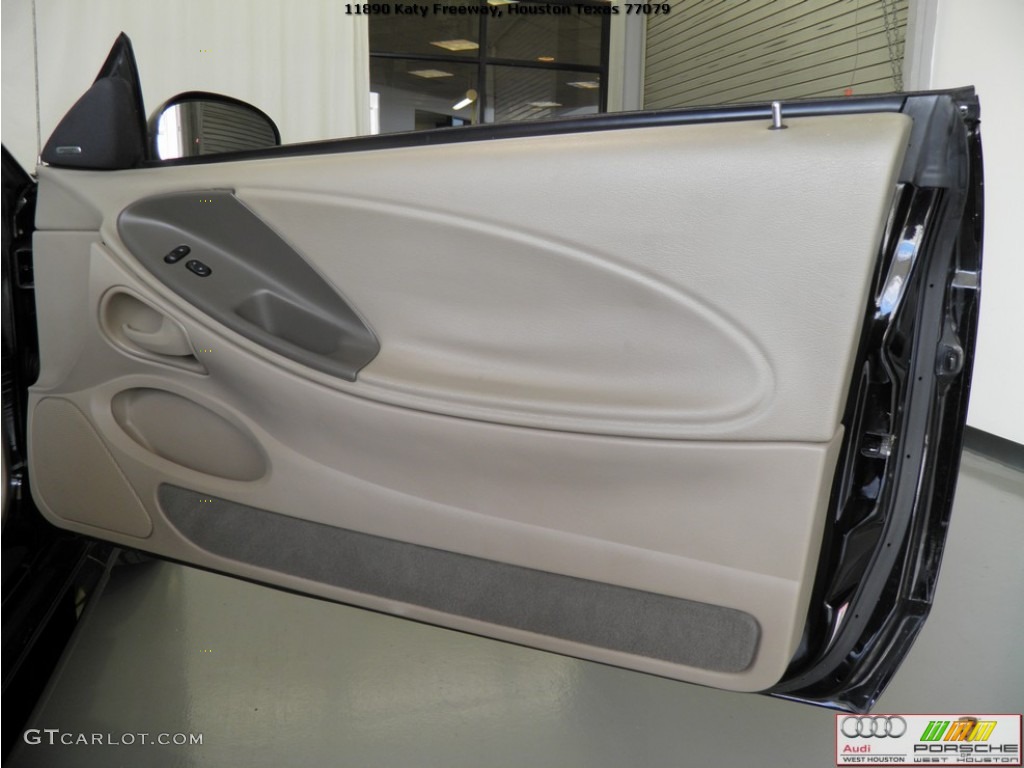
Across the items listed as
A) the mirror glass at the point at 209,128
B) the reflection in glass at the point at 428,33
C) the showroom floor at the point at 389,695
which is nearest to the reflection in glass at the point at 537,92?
the reflection in glass at the point at 428,33

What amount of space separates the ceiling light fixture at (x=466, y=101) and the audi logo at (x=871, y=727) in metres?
5.62

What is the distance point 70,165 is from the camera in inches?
48.0

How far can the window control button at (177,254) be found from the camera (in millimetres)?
1160

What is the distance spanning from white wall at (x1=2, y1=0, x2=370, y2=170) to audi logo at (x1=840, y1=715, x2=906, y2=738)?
4.35 meters

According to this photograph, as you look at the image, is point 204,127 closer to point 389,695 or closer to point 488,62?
point 389,695

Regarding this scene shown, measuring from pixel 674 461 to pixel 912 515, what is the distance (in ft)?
1.03

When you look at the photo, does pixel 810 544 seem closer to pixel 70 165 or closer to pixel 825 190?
pixel 825 190

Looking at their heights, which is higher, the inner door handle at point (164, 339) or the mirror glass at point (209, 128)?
the mirror glass at point (209, 128)

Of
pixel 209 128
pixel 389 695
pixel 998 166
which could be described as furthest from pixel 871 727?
pixel 998 166

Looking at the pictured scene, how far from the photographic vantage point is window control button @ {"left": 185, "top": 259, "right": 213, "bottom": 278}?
116 centimetres

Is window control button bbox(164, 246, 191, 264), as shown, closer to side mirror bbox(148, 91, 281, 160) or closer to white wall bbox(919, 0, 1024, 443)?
side mirror bbox(148, 91, 281, 160)

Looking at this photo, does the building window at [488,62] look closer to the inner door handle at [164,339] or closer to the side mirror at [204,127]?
the side mirror at [204,127]

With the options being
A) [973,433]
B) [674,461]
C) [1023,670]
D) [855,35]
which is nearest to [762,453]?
[674,461]

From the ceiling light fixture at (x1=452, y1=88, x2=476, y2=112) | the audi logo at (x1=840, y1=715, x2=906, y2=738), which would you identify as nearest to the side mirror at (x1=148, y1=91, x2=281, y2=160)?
the audi logo at (x1=840, y1=715, x2=906, y2=738)
